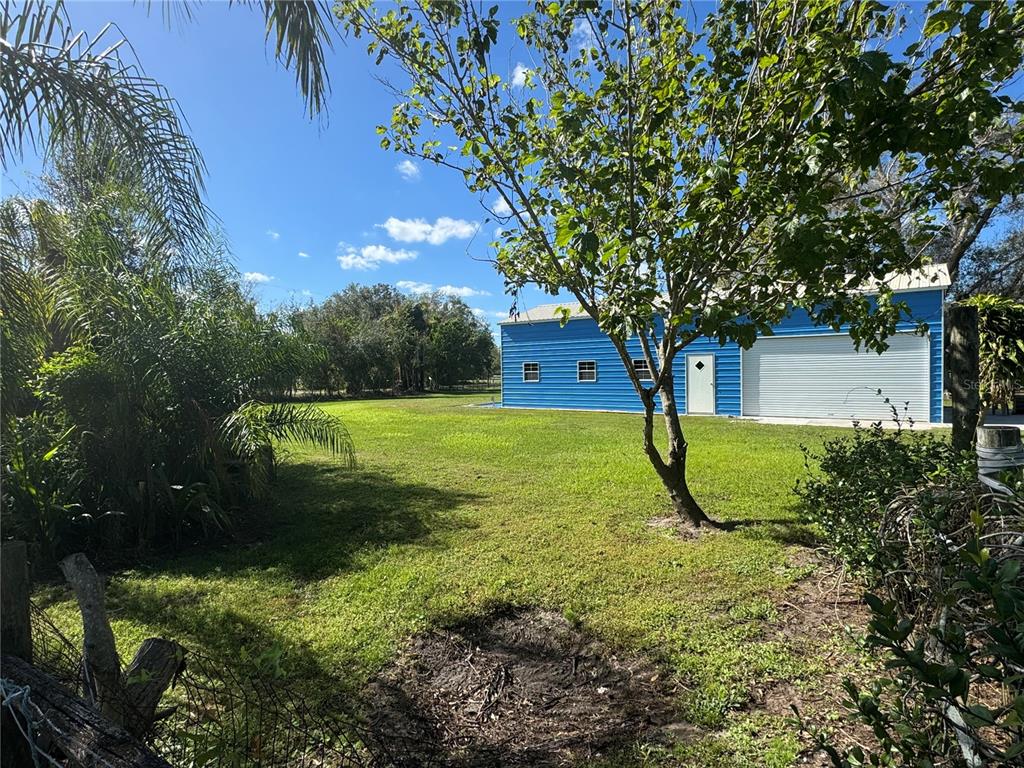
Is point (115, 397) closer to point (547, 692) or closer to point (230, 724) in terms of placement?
point (230, 724)

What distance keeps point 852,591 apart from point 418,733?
2902 millimetres

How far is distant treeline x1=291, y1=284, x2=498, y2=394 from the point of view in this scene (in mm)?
30562

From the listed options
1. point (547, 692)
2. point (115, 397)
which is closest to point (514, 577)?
point (547, 692)

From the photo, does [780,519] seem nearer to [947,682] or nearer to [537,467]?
[537,467]

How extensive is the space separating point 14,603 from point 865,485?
400 centimetres

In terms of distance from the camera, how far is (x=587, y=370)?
57.7 ft

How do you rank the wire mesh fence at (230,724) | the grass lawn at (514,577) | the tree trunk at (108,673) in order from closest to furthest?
the wire mesh fence at (230,724) < the tree trunk at (108,673) < the grass lawn at (514,577)

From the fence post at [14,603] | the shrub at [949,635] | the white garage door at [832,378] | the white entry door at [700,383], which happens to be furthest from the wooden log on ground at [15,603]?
the white entry door at [700,383]

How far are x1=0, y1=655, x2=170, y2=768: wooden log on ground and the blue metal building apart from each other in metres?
11.2

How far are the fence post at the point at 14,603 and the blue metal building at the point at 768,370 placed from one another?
37.3ft

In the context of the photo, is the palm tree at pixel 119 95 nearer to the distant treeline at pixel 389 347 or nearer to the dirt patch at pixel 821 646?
the dirt patch at pixel 821 646

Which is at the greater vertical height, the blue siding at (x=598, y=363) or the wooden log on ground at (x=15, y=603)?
the blue siding at (x=598, y=363)

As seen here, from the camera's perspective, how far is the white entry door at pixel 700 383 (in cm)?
1512

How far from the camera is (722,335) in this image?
3.10 meters
